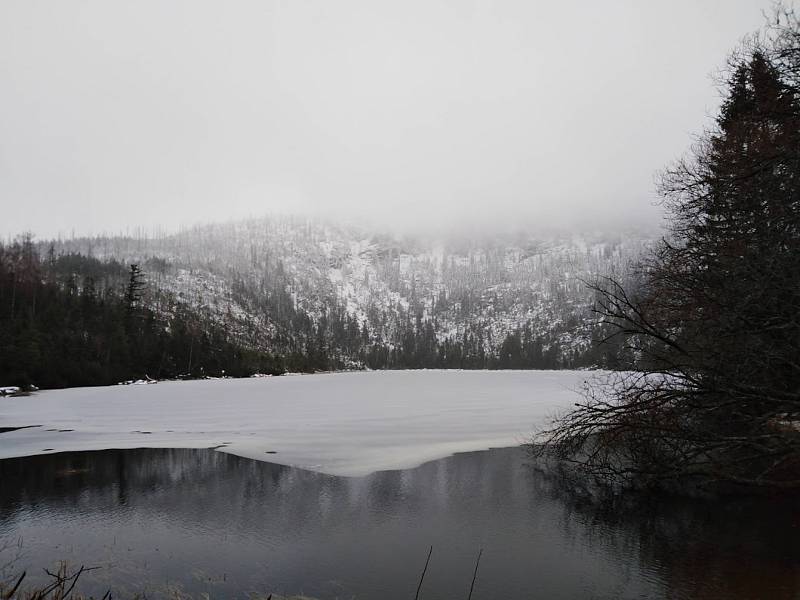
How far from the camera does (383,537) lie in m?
9.41

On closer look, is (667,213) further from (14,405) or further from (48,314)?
(48,314)

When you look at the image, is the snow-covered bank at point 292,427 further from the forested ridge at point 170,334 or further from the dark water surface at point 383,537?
the forested ridge at point 170,334

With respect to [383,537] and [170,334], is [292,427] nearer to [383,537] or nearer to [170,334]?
[383,537]

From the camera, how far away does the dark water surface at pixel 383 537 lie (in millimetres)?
7473

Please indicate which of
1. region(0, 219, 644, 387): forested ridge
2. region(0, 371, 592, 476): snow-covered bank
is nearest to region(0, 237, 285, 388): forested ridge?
region(0, 219, 644, 387): forested ridge

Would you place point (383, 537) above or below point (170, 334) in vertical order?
below

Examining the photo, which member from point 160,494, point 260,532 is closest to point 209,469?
point 160,494

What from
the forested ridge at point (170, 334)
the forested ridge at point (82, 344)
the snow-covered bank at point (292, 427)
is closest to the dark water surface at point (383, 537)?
the snow-covered bank at point (292, 427)

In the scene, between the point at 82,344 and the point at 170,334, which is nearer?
the point at 82,344

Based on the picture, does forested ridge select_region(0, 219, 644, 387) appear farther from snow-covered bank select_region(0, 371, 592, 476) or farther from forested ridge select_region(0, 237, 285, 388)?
snow-covered bank select_region(0, 371, 592, 476)

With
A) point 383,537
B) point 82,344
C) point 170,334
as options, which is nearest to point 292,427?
point 383,537

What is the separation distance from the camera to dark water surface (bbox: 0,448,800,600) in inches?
294

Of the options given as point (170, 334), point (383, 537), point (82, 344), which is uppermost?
point (170, 334)

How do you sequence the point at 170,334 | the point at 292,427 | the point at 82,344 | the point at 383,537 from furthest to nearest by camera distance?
the point at 170,334 < the point at 82,344 < the point at 292,427 < the point at 383,537
